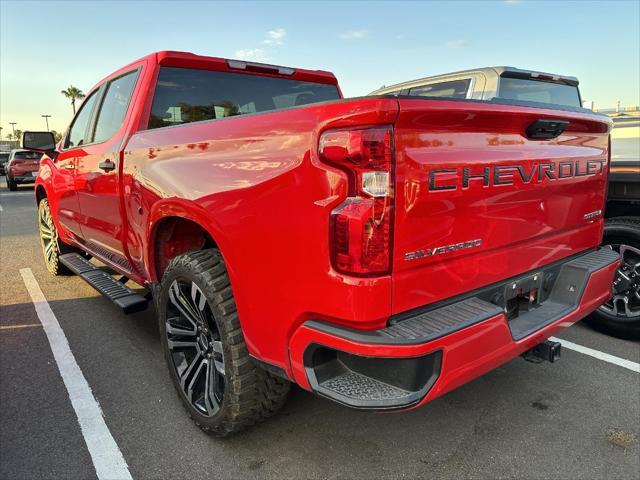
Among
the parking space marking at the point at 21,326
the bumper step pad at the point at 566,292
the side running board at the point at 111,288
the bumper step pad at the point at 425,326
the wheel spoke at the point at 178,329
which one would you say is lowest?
the parking space marking at the point at 21,326

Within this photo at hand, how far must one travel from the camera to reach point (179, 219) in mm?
2670

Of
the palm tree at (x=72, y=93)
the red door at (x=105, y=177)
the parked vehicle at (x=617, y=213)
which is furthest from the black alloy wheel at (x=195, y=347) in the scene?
the palm tree at (x=72, y=93)

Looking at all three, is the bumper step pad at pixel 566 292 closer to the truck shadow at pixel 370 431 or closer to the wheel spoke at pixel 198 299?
the truck shadow at pixel 370 431

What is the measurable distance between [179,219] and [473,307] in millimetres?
1671

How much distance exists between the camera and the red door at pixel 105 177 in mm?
3264

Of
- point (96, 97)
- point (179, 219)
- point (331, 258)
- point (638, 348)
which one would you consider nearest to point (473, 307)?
point (331, 258)

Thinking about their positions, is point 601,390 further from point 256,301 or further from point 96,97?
point 96,97

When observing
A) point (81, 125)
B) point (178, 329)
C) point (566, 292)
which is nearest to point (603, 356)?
point (566, 292)

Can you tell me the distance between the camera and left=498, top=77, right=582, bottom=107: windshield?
4.98m

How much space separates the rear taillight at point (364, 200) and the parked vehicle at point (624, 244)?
108 inches

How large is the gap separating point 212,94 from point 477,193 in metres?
2.24

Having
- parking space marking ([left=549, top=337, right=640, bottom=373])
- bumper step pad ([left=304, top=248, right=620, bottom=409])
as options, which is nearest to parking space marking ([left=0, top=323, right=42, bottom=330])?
bumper step pad ([left=304, top=248, right=620, bottom=409])

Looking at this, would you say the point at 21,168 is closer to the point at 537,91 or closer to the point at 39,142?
the point at 39,142

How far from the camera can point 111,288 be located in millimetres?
3531
